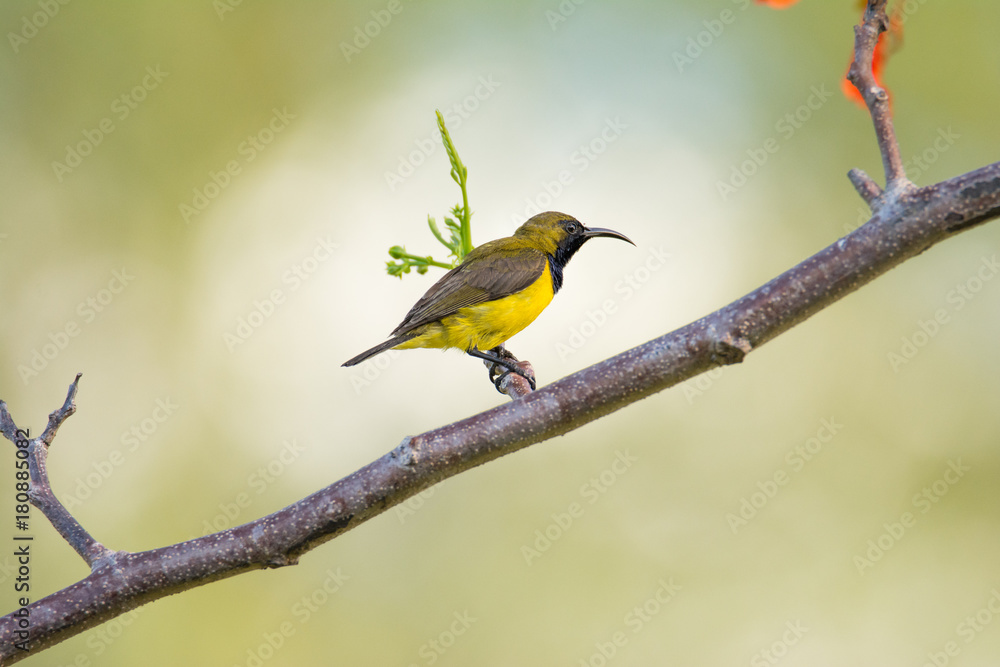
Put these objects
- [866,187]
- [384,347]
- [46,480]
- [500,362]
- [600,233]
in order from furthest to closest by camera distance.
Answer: [600,233], [384,347], [500,362], [46,480], [866,187]

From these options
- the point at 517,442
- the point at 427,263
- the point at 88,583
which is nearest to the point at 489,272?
the point at 427,263

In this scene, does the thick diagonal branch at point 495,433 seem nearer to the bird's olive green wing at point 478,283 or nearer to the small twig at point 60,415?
the small twig at point 60,415

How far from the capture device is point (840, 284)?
A: 6.28 ft

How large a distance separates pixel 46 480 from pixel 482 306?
231cm

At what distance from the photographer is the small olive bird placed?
416 centimetres

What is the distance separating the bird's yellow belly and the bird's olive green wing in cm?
4

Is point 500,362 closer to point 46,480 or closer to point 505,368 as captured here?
point 505,368

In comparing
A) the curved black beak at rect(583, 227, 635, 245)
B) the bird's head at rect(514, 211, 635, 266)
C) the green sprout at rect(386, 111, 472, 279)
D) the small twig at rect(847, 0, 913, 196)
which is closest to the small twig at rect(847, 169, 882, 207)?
the small twig at rect(847, 0, 913, 196)

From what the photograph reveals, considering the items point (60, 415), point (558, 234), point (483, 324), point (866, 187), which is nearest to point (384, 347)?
point (483, 324)

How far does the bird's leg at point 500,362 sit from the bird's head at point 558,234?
805 mm

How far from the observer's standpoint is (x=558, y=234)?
4.96 metres

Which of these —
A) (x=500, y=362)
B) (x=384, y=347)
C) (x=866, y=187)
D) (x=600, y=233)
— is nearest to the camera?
(x=866, y=187)

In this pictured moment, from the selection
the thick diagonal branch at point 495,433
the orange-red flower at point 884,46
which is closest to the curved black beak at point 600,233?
the orange-red flower at point 884,46

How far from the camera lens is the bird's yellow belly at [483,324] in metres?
4.16
